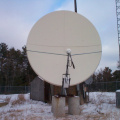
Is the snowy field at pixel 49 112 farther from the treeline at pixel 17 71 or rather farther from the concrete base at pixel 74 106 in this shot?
the treeline at pixel 17 71

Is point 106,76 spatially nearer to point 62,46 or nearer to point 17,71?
point 17,71

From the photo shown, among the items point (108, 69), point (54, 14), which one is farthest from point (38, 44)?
point (108, 69)

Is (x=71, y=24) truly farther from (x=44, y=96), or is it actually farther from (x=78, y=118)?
(x=44, y=96)

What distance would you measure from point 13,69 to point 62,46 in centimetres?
3270

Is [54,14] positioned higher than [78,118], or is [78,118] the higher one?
[54,14]

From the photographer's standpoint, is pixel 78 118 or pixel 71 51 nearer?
pixel 78 118

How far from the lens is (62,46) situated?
7.41 meters

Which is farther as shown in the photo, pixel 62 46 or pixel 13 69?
pixel 13 69

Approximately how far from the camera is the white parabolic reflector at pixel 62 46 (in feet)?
22.9

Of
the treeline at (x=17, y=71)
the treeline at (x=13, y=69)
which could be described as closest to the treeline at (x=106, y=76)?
the treeline at (x=17, y=71)

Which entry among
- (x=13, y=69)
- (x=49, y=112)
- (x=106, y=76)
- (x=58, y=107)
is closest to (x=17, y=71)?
(x=13, y=69)

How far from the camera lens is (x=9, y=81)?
3762 centimetres

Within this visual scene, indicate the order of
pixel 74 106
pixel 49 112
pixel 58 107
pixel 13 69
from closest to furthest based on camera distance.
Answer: pixel 58 107 < pixel 74 106 < pixel 49 112 < pixel 13 69

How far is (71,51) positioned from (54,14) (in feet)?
5.19
